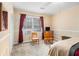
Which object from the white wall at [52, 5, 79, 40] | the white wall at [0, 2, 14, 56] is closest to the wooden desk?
the white wall at [52, 5, 79, 40]

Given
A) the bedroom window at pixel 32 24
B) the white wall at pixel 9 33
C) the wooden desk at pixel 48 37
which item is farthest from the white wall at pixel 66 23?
the white wall at pixel 9 33

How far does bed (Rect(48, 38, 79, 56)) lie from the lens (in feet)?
4.39

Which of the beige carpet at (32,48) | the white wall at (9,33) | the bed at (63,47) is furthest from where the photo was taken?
the beige carpet at (32,48)

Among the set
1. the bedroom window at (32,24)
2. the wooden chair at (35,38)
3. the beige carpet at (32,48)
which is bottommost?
the beige carpet at (32,48)

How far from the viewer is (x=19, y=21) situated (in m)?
1.61

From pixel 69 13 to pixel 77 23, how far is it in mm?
193

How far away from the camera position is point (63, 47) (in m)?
1.41

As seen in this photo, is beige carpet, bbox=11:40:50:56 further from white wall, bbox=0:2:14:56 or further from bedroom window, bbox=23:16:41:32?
bedroom window, bbox=23:16:41:32

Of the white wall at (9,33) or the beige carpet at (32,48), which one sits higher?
the white wall at (9,33)

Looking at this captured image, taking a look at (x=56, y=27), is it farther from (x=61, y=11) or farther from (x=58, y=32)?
(x=61, y=11)

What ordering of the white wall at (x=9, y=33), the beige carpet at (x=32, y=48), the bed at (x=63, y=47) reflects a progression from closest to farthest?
the bed at (x=63, y=47)
the white wall at (x=9, y=33)
the beige carpet at (x=32, y=48)

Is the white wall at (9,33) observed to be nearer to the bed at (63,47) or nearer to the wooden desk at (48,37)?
the wooden desk at (48,37)

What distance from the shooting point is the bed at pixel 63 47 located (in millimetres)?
1338

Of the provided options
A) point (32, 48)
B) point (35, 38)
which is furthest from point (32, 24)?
point (32, 48)
